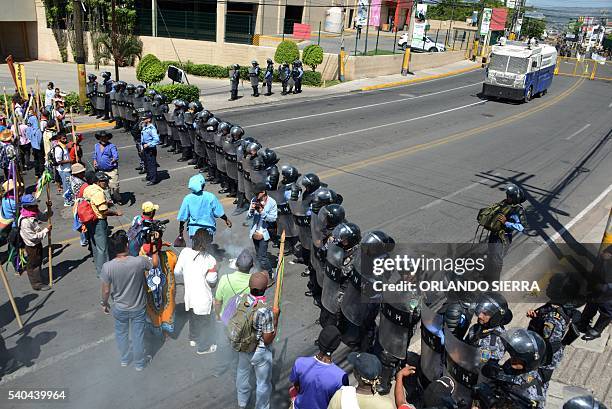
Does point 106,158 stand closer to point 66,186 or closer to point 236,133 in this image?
point 66,186

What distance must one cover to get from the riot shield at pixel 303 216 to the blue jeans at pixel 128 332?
9.24 ft

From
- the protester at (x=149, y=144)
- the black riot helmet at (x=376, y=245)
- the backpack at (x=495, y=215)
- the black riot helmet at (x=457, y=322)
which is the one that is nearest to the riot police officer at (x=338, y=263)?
the black riot helmet at (x=376, y=245)

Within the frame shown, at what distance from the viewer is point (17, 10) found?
33.2 m

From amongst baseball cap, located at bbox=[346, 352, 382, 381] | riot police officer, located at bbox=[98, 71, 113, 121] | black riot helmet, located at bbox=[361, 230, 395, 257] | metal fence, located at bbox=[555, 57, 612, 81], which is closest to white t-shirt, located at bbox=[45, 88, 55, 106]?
riot police officer, located at bbox=[98, 71, 113, 121]

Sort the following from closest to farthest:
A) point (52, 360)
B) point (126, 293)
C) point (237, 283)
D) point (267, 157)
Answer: point (237, 283)
point (126, 293)
point (52, 360)
point (267, 157)

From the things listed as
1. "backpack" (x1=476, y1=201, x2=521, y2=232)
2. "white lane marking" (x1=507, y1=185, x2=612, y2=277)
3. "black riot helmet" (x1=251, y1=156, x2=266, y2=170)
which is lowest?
"white lane marking" (x1=507, y1=185, x2=612, y2=277)

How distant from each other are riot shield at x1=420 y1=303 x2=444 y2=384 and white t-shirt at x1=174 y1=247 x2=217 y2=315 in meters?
2.31

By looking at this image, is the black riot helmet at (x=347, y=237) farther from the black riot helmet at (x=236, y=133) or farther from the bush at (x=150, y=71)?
the bush at (x=150, y=71)

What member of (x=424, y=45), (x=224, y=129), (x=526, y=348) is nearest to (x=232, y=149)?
(x=224, y=129)

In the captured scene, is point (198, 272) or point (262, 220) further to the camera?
point (262, 220)

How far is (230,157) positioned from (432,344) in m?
6.55

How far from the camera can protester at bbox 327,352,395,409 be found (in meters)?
3.68

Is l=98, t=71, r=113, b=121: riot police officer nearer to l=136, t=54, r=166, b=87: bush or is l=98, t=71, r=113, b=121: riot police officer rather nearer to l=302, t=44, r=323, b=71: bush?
l=136, t=54, r=166, b=87: bush

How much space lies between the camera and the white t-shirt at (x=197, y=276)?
571 centimetres
